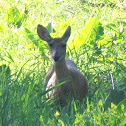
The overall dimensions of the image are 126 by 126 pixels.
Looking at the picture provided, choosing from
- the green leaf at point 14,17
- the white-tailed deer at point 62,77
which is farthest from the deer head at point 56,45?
the green leaf at point 14,17

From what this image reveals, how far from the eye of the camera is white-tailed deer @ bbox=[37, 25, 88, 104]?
6102mm

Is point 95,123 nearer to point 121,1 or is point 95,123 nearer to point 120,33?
point 120,33

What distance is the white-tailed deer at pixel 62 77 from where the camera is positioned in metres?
6.10

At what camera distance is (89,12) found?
9320mm

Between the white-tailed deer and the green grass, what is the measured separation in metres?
0.13

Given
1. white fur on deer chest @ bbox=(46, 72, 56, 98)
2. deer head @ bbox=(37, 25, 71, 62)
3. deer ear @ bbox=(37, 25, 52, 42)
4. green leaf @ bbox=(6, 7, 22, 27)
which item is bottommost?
white fur on deer chest @ bbox=(46, 72, 56, 98)

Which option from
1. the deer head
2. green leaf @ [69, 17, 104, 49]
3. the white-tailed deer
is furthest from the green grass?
the deer head

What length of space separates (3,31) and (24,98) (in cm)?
317

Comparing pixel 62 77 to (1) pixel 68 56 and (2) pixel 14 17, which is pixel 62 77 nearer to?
(1) pixel 68 56

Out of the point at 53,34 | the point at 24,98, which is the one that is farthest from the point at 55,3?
the point at 24,98

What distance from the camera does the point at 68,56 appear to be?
23.5 ft

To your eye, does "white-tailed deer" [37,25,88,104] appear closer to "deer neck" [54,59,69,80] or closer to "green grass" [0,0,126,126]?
"deer neck" [54,59,69,80]

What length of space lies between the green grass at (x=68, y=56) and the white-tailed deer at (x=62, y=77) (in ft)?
0.42

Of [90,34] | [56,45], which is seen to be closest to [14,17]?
[90,34]
